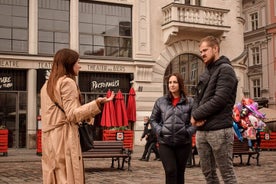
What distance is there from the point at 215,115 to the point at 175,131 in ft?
3.71

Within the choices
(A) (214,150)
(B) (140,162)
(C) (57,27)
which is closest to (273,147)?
(B) (140,162)

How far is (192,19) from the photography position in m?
24.2

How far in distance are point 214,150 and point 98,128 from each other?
17.2 metres

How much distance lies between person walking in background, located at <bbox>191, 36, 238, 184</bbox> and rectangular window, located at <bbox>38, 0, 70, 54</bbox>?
668 inches

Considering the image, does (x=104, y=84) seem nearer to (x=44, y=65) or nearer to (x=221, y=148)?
(x=44, y=65)

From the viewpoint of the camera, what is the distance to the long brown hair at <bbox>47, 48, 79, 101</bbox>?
442cm

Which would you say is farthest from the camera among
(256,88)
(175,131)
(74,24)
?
(256,88)

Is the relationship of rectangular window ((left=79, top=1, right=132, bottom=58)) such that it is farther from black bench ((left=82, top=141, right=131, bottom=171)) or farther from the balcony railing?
black bench ((left=82, top=141, right=131, bottom=171))


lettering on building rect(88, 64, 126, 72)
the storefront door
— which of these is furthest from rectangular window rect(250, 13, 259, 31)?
the storefront door

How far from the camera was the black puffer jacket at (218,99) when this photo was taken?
509 cm

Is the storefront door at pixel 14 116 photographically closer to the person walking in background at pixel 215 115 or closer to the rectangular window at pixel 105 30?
the rectangular window at pixel 105 30

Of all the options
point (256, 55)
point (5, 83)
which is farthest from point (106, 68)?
point (256, 55)

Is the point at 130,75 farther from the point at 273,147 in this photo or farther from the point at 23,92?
the point at 273,147

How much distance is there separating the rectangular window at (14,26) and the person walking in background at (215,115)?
55.3ft
